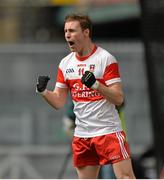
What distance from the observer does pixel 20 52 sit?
1543 cm

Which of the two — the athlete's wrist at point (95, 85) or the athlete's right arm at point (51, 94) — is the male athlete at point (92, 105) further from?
the athlete's wrist at point (95, 85)

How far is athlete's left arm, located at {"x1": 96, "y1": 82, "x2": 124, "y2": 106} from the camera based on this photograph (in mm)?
7156

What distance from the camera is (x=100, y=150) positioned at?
742 cm

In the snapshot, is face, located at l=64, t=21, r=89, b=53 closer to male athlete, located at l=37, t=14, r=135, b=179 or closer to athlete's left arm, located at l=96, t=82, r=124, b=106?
male athlete, located at l=37, t=14, r=135, b=179

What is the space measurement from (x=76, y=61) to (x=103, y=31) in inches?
696

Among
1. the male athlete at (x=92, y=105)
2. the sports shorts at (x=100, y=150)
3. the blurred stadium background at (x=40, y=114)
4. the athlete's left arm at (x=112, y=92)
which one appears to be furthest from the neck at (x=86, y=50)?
the blurred stadium background at (x=40, y=114)

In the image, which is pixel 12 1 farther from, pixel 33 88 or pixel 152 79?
pixel 152 79

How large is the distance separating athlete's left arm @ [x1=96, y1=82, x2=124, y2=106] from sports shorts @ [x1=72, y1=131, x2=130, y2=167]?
296mm

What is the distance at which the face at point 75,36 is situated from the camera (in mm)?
7398

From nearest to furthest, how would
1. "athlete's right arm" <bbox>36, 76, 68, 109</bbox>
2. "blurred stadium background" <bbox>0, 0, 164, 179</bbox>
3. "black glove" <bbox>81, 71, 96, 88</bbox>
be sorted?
"black glove" <bbox>81, 71, 96, 88</bbox> → "athlete's right arm" <bbox>36, 76, 68, 109</bbox> → "blurred stadium background" <bbox>0, 0, 164, 179</bbox>

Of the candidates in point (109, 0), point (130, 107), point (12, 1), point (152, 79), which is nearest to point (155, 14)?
point (152, 79)

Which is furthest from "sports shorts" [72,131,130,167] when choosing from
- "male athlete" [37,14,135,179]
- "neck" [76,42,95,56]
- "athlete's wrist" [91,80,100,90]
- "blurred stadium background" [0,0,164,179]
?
"blurred stadium background" [0,0,164,179]

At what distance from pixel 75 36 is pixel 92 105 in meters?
0.56

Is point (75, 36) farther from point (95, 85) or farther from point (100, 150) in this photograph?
point (100, 150)
